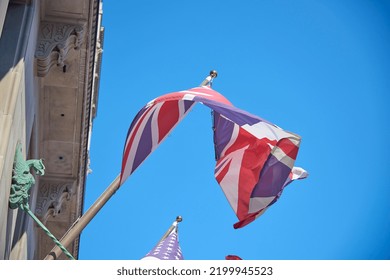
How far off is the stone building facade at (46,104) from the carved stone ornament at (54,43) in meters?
0.02

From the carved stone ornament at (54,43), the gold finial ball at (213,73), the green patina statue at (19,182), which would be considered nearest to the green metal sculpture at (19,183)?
the green patina statue at (19,182)

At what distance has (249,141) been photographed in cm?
1459

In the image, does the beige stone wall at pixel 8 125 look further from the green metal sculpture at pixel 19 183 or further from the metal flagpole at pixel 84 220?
the metal flagpole at pixel 84 220

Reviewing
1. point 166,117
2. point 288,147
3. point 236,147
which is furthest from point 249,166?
point 166,117

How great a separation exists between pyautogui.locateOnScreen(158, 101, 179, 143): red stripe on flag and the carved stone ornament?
3.95m

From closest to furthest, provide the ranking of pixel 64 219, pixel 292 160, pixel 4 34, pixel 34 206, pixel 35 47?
1. pixel 292 160
2. pixel 4 34
3. pixel 35 47
4. pixel 34 206
5. pixel 64 219

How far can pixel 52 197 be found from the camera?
21.9m

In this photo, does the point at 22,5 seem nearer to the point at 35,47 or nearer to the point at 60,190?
the point at 35,47

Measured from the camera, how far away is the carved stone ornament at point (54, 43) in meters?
17.5

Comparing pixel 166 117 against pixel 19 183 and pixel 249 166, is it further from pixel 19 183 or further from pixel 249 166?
pixel 19 183

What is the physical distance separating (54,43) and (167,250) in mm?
5589
